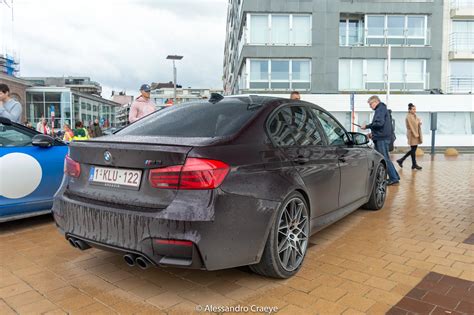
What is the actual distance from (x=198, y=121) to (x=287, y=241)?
126 centimetres

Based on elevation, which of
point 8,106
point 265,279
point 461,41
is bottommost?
point 265,279

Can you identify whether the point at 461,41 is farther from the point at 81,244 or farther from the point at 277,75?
the point at 81,244

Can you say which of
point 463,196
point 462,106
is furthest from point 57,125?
point 463,196

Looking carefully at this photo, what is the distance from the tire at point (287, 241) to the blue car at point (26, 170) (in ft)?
10.1

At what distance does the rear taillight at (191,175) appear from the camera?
8.43ft

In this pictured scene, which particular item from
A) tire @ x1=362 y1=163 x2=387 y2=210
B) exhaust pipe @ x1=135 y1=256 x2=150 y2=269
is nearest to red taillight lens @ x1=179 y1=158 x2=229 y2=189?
exhaust pipe @ x1=135 y1=256 x2=150 y2=269

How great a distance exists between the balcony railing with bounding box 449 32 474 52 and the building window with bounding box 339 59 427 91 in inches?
134

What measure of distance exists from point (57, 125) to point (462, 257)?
42385mm

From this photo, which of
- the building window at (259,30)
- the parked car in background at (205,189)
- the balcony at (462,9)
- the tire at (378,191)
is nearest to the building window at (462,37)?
the balcony at (462,9)

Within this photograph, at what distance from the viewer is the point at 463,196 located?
22.9 feet

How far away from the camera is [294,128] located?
12.1 feet

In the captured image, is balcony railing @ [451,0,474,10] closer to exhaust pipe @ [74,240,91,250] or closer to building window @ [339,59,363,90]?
building window @ [339,59,363,90]

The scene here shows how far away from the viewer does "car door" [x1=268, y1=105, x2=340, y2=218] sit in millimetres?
3414

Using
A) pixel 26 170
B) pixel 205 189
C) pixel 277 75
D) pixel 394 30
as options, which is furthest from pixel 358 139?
pixel 394 30
